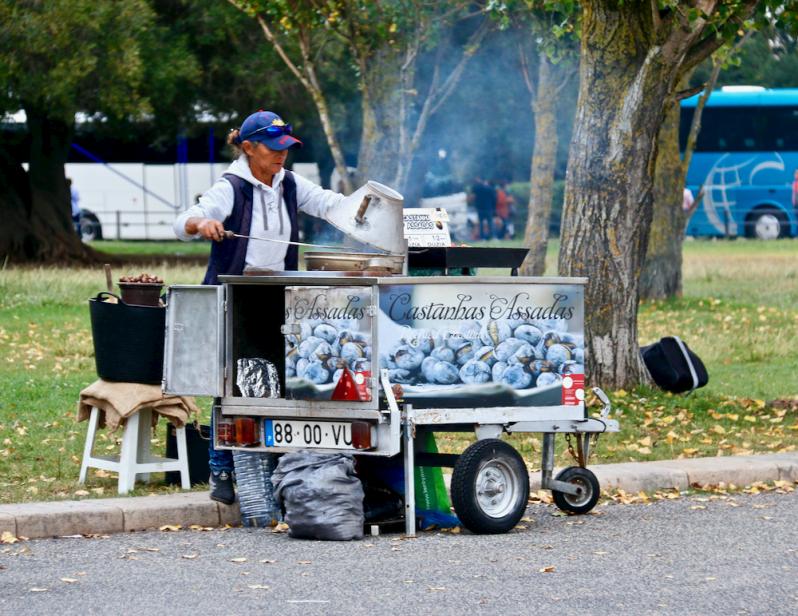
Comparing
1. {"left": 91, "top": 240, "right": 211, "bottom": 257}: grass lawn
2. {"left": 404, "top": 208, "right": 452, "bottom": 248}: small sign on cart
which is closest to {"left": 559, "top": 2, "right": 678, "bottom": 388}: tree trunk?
{"left": 404, "top": 208, "right": 452, "bottom": 248}: small sign on cart

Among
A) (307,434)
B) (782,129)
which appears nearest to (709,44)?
(307,434)

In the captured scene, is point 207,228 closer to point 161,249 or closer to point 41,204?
point 41,204

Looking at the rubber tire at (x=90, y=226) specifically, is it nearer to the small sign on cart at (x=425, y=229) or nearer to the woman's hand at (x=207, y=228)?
the small sign on cart at (x=425, y=229)

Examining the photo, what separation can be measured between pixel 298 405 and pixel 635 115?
215 inches

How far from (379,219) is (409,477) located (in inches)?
50.3

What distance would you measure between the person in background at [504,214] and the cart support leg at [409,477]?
3669 cm

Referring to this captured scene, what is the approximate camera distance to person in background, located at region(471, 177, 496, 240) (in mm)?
43094

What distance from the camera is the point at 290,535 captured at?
736 cm

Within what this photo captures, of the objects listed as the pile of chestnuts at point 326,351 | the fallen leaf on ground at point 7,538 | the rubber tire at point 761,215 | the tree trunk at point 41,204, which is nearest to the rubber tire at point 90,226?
the tree trunk at point 41,204

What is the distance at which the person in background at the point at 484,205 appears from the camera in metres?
43.1

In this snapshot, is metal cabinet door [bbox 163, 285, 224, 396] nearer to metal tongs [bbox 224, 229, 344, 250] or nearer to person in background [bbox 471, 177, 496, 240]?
metal tongs [bbox 224, 229, 344, 250]

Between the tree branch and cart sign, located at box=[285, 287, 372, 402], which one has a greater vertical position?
the tree branch

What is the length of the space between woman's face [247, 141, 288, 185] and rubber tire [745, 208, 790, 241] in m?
35.1

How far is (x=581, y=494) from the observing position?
804 centimetres
